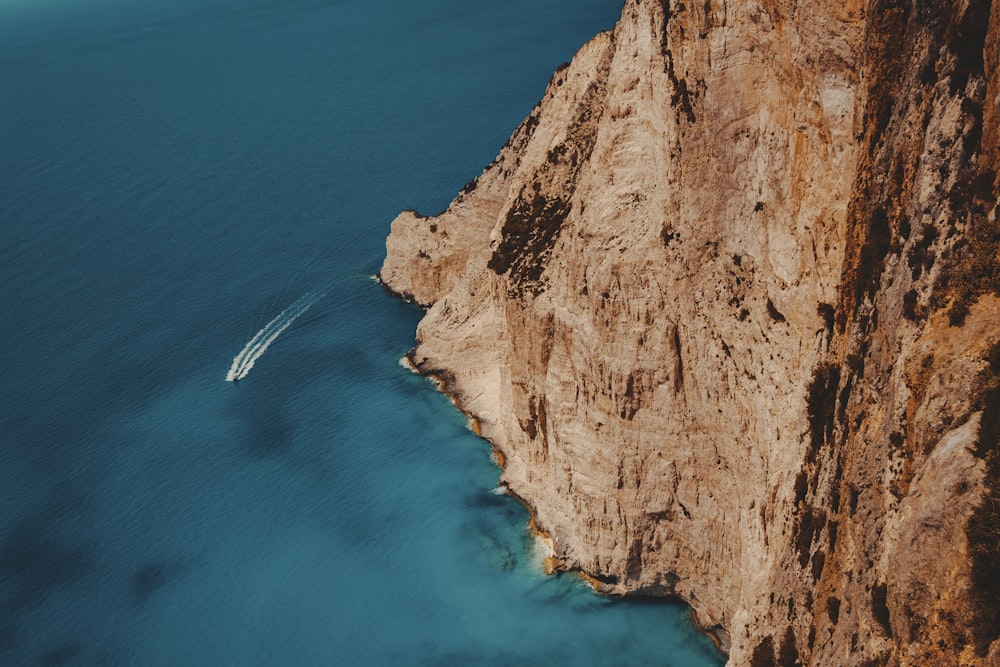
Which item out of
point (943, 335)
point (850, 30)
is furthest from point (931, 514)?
point (850, 30)

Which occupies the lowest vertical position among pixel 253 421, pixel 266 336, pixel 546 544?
pixel 546 544

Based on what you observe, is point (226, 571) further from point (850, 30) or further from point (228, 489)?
point (850, 30)

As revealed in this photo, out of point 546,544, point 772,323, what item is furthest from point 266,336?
point 772,323

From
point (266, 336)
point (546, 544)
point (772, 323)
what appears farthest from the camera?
point (266, 336)

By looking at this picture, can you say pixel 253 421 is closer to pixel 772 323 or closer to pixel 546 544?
pixel 546 544

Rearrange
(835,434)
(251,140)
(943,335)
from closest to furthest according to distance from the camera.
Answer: (943,335), (835,434), (251,140)
